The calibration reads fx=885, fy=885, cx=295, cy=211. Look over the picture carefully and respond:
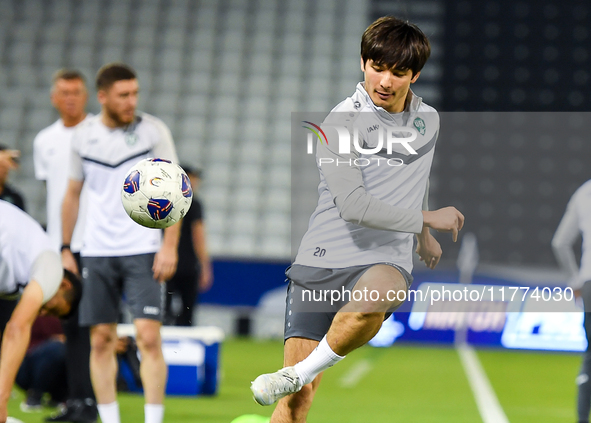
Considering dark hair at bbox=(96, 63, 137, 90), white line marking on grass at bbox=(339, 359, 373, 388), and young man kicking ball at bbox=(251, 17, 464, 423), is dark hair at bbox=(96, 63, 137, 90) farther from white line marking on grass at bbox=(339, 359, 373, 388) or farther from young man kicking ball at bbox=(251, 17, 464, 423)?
white line marking on grass at bbox=(339, 359, 373, 388)

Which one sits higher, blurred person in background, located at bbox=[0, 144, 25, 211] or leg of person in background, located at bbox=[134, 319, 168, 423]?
blurred person in background, located at bbox=[0, 144, 25, 211]

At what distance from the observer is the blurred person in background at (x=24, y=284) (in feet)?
11.8

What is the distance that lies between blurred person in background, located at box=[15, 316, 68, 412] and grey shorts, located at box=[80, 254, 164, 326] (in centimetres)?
137

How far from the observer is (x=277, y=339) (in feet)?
38.6

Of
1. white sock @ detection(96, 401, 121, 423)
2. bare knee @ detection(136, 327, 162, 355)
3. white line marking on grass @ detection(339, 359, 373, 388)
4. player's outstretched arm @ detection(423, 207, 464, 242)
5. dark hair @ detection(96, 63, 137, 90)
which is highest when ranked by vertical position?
dark hair @ detection(96, 63, 137, 90)

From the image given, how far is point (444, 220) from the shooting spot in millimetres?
3199

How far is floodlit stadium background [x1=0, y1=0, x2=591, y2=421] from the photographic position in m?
12.5

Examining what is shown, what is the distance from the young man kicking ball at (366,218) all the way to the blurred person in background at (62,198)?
5.90 ft

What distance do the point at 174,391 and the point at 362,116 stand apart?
3736mm

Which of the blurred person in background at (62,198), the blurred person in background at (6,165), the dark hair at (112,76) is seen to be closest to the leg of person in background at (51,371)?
the blurred person in background at (62,198)

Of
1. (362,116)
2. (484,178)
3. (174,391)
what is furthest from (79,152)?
(484,178)

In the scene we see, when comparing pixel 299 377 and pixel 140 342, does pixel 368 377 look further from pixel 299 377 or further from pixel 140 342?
pixel 299 377

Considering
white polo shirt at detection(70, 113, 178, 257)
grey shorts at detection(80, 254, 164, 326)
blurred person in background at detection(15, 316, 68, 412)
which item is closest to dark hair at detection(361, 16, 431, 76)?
white polo shirt at detection(70, 113, 178, 257)

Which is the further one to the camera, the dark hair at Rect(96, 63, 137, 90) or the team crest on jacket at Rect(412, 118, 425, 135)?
the dark hair at Rect(96, 63, 137, 90)
